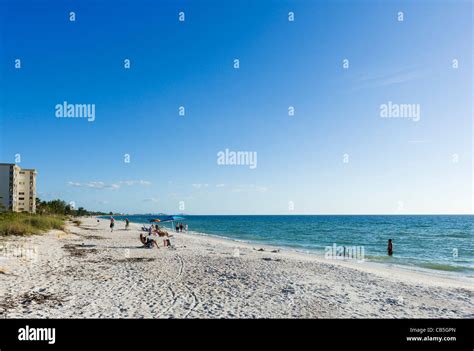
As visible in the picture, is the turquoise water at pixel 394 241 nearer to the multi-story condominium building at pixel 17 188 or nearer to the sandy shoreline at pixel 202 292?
the sandy shoreline at pixel 202 292

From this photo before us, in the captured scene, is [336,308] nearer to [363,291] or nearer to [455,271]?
[363,291]

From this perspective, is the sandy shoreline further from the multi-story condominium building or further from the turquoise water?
the multi-story condominium building

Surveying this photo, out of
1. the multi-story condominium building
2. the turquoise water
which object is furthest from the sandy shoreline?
the multi-story condominium building

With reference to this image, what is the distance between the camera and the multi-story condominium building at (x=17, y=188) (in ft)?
280

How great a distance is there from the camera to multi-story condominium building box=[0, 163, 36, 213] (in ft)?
280

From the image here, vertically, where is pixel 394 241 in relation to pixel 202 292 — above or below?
below

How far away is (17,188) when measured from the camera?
3561 inches

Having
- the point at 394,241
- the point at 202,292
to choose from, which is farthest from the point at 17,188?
the point at 202,292

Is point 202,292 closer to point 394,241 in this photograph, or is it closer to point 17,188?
point 394,241

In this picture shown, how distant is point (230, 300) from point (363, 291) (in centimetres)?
476

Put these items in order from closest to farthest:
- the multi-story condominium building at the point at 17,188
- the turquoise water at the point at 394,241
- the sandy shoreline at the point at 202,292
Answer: the sandy shoreline at the point at 202,292
the turquoise water at the point at 394,241
the multi-story condominium building at the point at 17,188

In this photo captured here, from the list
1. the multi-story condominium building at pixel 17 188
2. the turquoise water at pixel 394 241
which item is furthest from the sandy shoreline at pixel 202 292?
the multi-story condominium building at pixel 17 188
